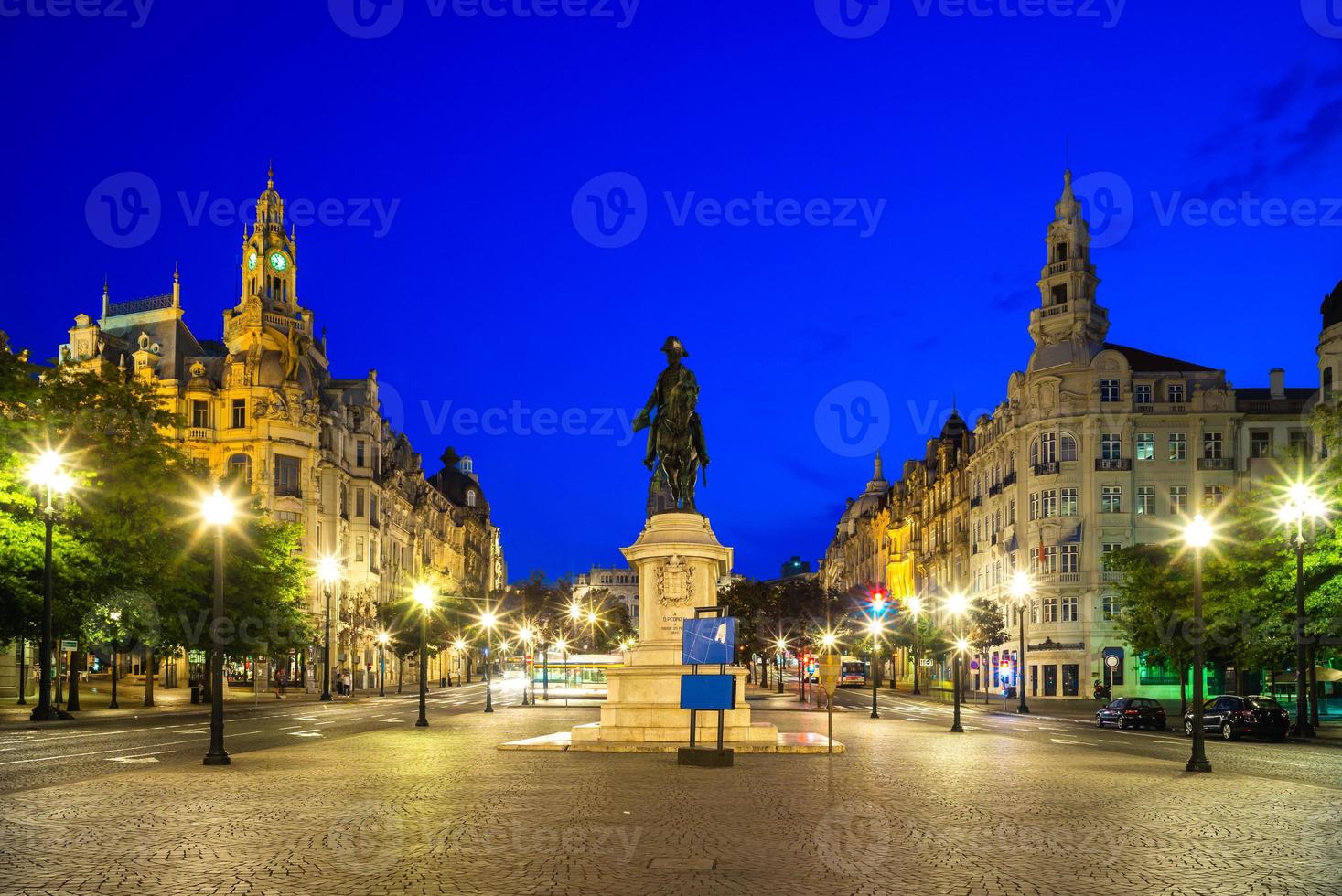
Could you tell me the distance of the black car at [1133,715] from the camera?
47.5m

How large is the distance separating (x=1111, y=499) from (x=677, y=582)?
193 feet

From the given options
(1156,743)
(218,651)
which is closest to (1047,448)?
(1156,743)

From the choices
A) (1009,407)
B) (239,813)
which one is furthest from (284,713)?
(1009,407)

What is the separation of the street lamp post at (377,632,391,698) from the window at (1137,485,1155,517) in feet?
166

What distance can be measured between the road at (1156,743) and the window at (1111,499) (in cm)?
2313

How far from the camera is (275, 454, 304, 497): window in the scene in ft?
276

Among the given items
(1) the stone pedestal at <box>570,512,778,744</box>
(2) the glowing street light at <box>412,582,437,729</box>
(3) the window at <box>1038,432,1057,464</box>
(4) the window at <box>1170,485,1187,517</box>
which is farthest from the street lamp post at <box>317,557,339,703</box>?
(4) the window at <box>1170,485,1187,517</box>

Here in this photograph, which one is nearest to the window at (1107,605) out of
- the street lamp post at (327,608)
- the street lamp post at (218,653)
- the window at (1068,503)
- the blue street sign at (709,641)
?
the window at (1068,503)

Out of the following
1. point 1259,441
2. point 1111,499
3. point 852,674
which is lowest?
point 852,674

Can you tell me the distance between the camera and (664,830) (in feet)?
47.3

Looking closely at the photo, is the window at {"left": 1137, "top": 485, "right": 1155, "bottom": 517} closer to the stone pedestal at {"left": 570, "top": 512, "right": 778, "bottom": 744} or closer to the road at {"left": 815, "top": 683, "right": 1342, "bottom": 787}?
the road at {"left": 815, "top": 683, "right": 1342, "bottom": 787}

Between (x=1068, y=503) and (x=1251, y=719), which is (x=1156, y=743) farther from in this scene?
(x=1068, y=503)

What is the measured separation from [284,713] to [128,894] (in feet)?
147

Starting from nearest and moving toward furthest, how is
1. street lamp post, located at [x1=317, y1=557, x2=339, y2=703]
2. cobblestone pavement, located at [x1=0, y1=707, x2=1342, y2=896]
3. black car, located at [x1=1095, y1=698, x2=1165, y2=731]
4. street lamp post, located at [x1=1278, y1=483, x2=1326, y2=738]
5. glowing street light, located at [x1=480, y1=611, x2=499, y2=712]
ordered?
cobblestone pavement, located at [x1=0, y1=707, x2=1342, y2=896], street lamp post, located at [x1=1278, y1=483, x2=1326, y2=738], black car, located at [x1=1095, y1=698, x2=1165, y2=731], glowing street light, located at [x1=480, y1=611, x2=499, y2=712], street lamp post, located at [x1=317, y1=557, x2=339, y2=703]
